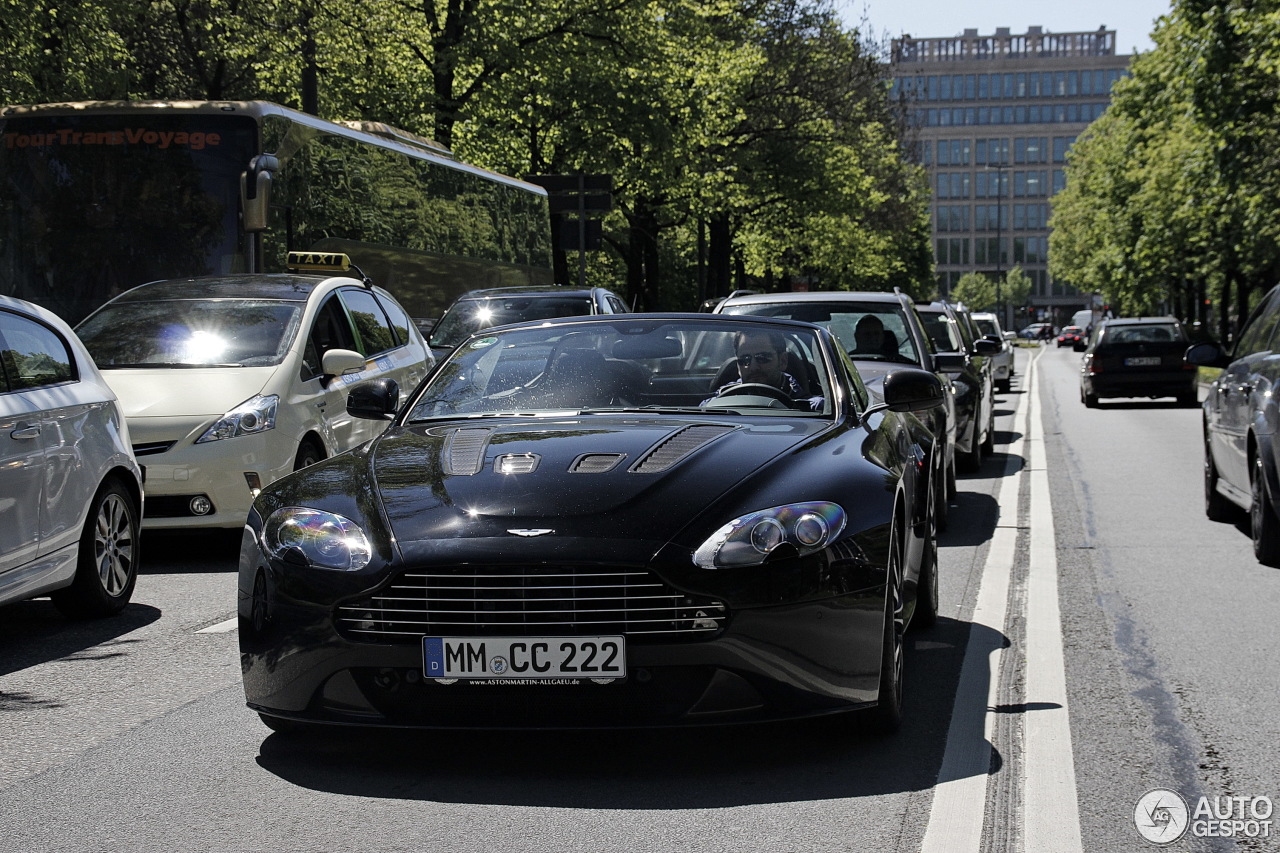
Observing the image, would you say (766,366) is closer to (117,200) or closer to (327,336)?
(327,336)

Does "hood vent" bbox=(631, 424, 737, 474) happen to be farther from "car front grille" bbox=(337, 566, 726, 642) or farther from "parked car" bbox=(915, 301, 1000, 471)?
"parked car" bbox=(915, 301, 1000, 471)

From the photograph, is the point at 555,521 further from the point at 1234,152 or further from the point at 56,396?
the point at 1234,152

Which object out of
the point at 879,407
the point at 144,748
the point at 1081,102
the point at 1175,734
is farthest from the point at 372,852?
the point at 1081,102

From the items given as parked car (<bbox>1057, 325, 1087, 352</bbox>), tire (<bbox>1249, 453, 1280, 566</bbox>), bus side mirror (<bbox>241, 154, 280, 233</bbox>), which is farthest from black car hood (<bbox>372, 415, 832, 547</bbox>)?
parked car (<bbox>1057, 325, 1087, 352</bbox>)

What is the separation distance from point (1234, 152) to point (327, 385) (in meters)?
22.7

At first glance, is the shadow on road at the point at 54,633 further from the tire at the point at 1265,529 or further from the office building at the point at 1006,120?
the office building at the point at 1006,120

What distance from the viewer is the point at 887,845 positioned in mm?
3949

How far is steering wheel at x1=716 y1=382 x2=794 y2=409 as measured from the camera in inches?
238

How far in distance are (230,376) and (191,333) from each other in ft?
2.02

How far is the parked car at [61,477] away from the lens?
678 centimetres

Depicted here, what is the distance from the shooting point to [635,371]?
606cm

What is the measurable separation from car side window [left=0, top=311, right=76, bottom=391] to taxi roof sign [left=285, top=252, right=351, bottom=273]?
7.43m

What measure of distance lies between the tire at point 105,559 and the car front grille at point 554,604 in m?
3.49

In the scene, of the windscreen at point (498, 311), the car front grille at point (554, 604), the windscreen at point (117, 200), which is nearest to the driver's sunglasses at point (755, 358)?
the car front grille at point (554, 604)
